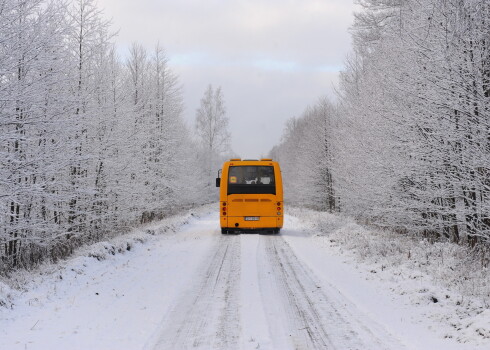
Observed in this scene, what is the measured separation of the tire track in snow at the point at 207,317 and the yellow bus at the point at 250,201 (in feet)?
23.0

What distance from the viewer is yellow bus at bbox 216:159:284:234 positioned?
1541cm

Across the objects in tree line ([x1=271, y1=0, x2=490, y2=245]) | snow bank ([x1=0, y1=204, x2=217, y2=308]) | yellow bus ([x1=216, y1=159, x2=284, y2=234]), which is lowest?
snow bank ([x1=0, y1=204, x2=217, y2=308])

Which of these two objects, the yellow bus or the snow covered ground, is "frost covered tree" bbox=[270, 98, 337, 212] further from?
the snow covered ground

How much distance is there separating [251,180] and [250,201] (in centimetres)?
90

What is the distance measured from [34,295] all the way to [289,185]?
4321cm

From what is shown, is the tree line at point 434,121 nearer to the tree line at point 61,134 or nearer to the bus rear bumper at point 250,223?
the bus rear bumper at point 250,223

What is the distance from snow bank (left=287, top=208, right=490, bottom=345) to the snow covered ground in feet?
0.11

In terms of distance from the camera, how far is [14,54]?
8.93 metres

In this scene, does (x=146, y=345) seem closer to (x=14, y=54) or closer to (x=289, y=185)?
(x=14, y=54)

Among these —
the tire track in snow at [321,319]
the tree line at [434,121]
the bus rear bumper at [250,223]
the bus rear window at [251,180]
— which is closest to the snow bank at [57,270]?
the bus rear bumper at [250,223]

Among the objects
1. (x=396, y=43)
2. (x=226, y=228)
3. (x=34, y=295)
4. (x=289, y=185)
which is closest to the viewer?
(x=34, y=295)

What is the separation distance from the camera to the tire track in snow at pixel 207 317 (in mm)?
4285

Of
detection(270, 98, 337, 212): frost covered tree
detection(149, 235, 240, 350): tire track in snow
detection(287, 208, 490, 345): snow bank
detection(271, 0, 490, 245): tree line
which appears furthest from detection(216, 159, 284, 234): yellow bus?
detection(270, 98, 337, 212): frost covered tree

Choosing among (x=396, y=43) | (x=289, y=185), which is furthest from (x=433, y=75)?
(x=289, y=185)
